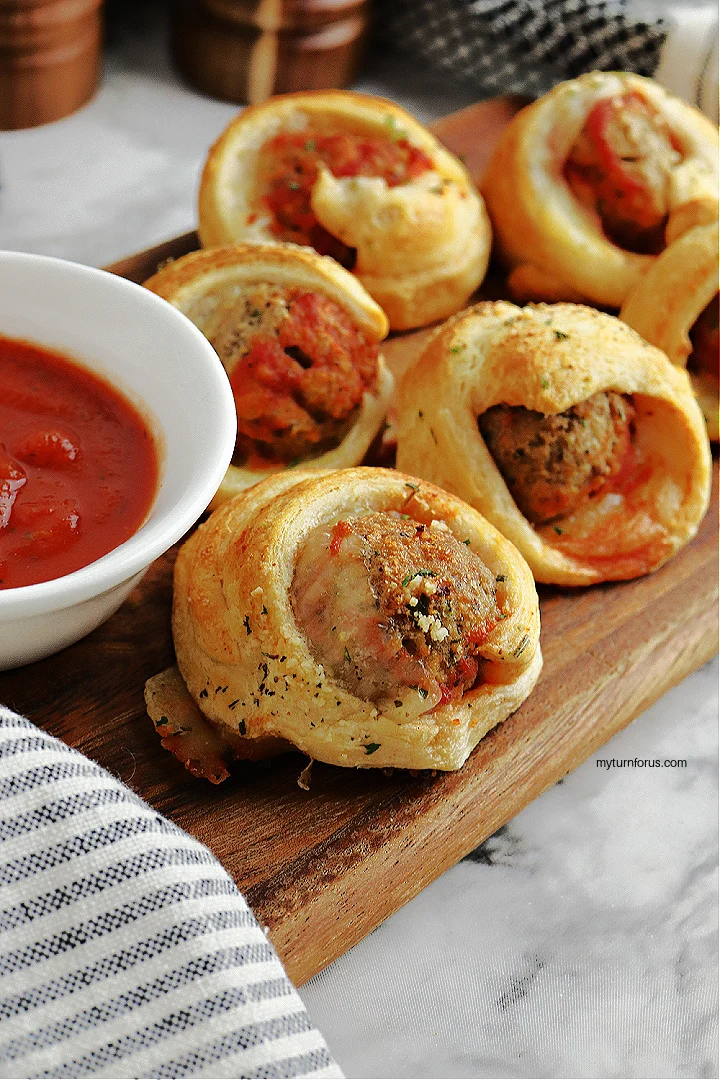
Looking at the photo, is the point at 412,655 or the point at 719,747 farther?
the point at 719,747

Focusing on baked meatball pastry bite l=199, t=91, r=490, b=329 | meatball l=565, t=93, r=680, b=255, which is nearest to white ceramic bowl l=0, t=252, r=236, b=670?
baked meatball pastry bite l=199, t=91, r=490, b=329

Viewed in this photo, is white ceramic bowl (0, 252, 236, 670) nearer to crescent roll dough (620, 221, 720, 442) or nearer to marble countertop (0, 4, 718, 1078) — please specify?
marble countertop (0, 4, 718, 1078)

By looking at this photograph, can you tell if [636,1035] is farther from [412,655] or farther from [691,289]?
[691,289]

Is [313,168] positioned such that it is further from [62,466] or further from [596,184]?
[62,466]

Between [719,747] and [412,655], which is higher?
[412,655]

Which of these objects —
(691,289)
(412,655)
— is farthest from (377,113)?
(412,655)

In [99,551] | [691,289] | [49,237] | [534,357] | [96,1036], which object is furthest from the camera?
[49,237]

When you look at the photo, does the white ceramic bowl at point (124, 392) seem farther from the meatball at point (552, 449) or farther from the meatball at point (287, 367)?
the meatball at point (552, 449)

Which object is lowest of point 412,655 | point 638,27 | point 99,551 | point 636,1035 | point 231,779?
point 636,1035
